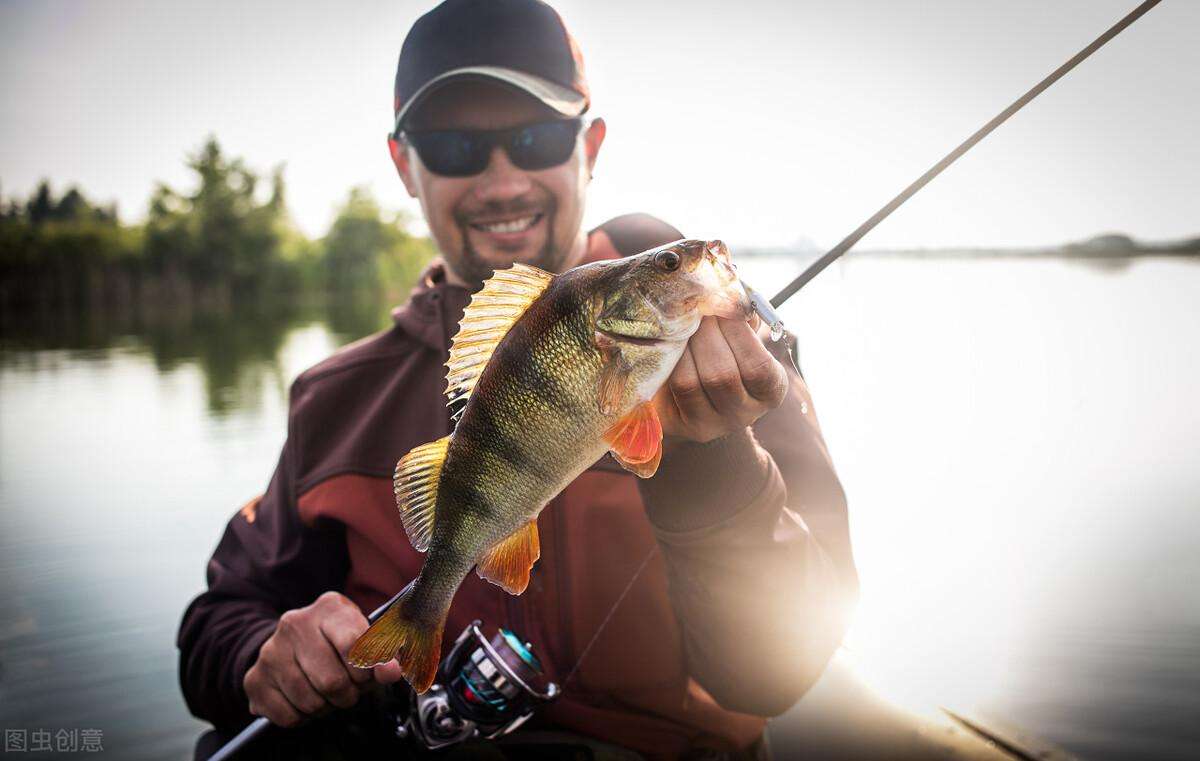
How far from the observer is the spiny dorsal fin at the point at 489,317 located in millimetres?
1664

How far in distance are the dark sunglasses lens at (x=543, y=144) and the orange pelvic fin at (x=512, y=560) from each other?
5.23 ft

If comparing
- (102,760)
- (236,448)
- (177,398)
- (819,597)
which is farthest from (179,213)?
(819,597)

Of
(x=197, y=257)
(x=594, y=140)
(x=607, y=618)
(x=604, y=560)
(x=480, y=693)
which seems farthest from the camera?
(x=197, y=257)

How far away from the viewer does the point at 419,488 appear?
1780 millimetres

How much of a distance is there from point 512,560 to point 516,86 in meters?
1.71

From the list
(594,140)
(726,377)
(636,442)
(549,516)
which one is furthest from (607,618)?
(594,140)

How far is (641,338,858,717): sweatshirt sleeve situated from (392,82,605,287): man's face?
1133 mm

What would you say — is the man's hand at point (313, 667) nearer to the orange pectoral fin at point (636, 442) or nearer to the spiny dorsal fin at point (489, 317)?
the spiny dorsal fin at point (489, 317)

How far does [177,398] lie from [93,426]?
9.17ft

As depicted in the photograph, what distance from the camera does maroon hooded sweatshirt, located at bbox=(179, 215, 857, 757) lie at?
1.90 m

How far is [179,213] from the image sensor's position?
63.2 m

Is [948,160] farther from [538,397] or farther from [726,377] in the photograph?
[538,397]

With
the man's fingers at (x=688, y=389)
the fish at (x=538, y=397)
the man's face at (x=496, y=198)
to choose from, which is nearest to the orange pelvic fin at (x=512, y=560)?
the fish at (x=538, y=397)

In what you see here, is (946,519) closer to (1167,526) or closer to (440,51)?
(1167,526)
